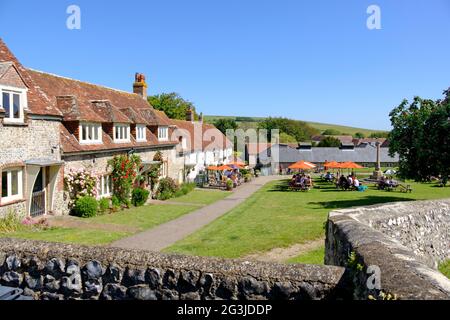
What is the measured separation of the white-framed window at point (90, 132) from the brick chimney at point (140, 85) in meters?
15.1

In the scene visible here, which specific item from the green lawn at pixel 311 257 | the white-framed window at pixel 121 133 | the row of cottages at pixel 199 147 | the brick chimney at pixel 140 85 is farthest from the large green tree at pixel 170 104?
the green lawn at pixel 311 257

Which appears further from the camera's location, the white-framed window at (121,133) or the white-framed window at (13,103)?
the white-framed window at (121,133)

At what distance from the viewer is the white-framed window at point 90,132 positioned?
2053 cm

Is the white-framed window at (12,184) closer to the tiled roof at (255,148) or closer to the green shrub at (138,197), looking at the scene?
the green shrub at (138,197)

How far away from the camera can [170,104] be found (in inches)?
3125

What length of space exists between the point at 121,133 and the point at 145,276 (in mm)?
20430

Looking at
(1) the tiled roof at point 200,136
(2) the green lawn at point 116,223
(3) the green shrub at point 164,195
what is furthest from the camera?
(1) the tiled roof at point 200,136

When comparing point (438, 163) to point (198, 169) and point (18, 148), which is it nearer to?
point (18, 148)

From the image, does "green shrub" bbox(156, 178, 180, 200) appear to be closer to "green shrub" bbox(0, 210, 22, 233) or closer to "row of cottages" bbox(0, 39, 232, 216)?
"row of cottages" bbox(0, 39, 232, 216)

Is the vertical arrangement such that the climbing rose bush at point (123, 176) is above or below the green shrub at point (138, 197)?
above

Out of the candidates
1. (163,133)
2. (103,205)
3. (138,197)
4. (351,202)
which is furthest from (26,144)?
(351,202)

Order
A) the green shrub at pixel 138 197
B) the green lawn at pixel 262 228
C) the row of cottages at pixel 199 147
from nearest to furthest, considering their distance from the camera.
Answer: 1. the green lawn at pixel 262 228
2. the green shrub at pixel 138 197
3. the row of cottages at pixel 199 147

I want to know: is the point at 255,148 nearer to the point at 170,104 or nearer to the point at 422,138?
the point at 170,104
